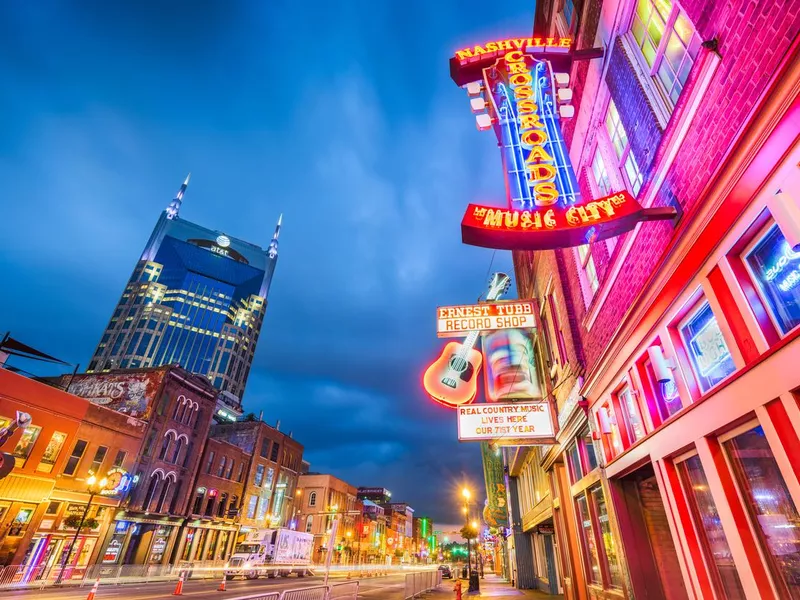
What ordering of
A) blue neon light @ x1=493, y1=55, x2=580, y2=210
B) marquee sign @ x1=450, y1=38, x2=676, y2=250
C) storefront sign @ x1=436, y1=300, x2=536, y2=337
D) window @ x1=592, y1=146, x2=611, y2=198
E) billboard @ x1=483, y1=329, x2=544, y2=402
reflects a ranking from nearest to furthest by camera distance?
marquee sign @ x1=450, y1=38, x2=676, y2=250 < blue neon light @ x1=493, y1=55, x2=580, y2=210 < window @ x1=592, y1=146, x2=611, y2=198 < billboard @ x1=483, y1=329, x2=544, y2=402 < storefront sign @ x1=436, y1=300, x2=536, y2=337

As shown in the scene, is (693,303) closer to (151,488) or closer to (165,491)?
(151,488)

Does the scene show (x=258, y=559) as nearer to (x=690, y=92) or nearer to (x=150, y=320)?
(x=690, y=92)

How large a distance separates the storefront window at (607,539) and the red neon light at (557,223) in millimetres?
7426

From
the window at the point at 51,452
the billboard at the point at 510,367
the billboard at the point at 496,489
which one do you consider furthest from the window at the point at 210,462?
the billboard at the point at 510,367

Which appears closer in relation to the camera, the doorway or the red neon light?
the red neon light

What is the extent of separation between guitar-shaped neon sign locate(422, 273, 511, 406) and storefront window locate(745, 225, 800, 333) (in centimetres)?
930

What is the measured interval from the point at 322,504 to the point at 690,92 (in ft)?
228

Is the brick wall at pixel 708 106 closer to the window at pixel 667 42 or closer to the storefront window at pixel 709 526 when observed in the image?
the window at pixel 667 42

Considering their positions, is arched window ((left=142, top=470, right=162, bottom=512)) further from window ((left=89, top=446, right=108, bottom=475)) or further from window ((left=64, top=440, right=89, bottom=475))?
window ((left=64, top=440, right=89, bottom=475))

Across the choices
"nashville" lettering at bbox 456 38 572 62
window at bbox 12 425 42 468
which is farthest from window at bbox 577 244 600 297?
window at bbox 12 425 42 468

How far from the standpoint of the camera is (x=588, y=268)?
38.9ft

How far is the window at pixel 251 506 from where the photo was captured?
47.5 meters

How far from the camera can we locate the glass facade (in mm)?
112000

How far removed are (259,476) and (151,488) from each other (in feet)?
58.2
